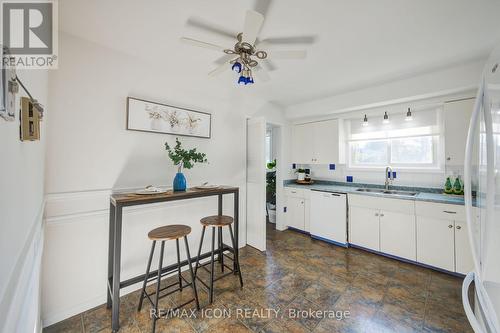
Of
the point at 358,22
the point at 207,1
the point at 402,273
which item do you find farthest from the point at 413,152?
the point at 207,1

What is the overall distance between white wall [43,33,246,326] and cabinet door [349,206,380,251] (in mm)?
2544

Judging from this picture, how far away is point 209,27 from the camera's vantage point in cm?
169

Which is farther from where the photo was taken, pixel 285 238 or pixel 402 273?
pixel 285 238

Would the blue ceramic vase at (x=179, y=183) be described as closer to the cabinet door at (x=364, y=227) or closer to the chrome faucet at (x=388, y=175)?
the cabinet door at (x=364, y=227)

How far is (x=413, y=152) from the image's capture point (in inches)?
123

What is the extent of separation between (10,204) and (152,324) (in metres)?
1.54

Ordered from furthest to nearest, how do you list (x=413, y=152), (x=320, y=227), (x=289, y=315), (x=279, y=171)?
(x=279, y=171), (x=320, y=227), (x=413, y=152), (x=289, y=315)

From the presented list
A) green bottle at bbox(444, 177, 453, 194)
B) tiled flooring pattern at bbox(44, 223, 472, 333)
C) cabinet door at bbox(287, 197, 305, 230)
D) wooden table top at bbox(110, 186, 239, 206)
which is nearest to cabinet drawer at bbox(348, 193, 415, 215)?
green bottle at bbox(444, 177, 453, 194)

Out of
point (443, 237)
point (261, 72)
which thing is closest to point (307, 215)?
point (443, 237)

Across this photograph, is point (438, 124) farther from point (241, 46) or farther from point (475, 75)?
point (241, 46)

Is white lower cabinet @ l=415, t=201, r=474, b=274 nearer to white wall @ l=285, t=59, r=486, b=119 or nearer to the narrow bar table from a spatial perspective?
white wall @ l=285, t=59, r=486, b=119

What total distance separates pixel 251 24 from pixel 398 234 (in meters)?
3.06

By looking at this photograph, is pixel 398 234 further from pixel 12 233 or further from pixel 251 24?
pixel 12 233

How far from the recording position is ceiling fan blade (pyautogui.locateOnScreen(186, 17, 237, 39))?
162cm
